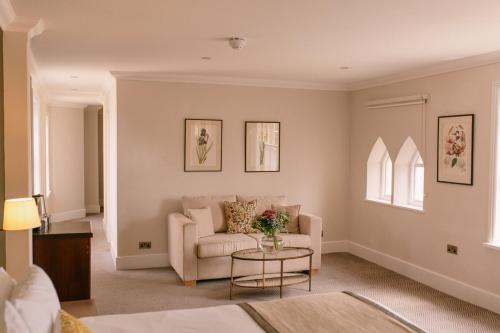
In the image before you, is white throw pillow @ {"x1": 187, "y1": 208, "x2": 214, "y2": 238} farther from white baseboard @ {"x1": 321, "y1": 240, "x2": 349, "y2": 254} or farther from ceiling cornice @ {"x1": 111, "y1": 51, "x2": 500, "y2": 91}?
white baseboard @ {"x1": 321, "y1": 240, "x2": 349, "y2": 254}

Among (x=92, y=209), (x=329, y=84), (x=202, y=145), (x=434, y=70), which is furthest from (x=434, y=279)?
(x=92, y=209)

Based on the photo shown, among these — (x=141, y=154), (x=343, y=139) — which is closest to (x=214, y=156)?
(x=141, y=154)

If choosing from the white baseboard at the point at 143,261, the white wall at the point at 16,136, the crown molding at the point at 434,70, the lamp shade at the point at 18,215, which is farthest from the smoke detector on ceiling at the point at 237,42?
the white baseboard at the point at 143,261

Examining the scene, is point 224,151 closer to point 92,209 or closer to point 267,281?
point 267,281

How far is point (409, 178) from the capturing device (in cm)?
612

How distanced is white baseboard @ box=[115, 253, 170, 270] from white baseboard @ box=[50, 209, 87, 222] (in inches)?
171

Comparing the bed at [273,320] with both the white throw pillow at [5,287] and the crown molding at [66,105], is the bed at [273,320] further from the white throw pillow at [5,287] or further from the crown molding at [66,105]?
the crown molding at [66,105]

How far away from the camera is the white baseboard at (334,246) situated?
7.04 metres

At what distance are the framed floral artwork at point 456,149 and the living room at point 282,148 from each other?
0.02m

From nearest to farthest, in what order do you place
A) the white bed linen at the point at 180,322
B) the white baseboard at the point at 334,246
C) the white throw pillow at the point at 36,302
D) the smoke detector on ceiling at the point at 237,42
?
the white throw pillow at the point at 36,302 → the white bed linen at the point at 180,322 → the smoke detector on ceiling at the point at 237,42 → the white baseboard at the point at 334,246

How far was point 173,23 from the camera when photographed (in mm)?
3580

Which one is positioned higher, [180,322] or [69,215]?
[180,322]

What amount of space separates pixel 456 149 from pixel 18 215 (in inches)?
165

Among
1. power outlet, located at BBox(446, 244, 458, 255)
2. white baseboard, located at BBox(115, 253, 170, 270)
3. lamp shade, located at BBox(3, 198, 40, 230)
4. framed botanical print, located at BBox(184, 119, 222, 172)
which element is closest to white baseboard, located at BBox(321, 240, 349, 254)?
framed botanical print, located at BBox(184, 119, 222, 172)
